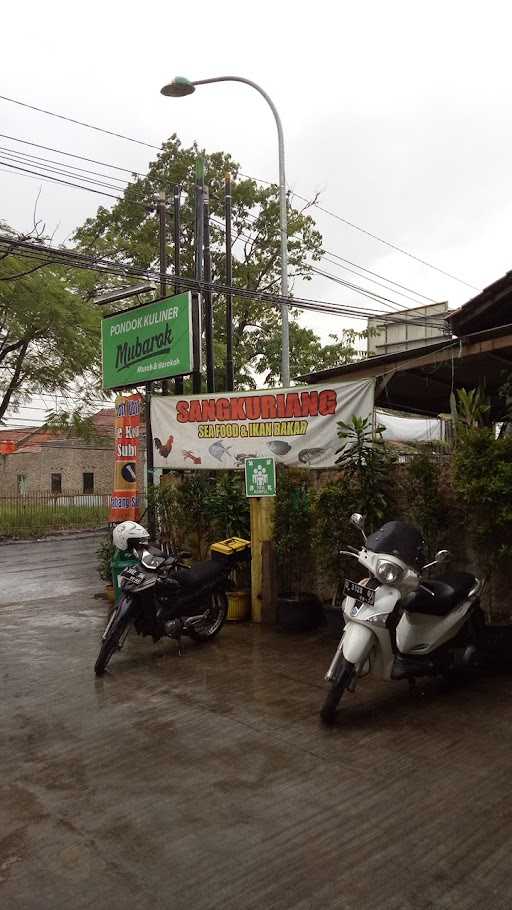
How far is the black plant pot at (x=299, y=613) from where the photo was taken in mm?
7742

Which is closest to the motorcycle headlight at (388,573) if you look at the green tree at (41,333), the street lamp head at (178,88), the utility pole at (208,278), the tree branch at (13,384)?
the utility pole at (208,278)

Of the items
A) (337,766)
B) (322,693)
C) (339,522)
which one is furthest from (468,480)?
(337,766)

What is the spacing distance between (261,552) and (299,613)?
87cm

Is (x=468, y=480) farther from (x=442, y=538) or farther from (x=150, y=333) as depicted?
(x=150, y=333)

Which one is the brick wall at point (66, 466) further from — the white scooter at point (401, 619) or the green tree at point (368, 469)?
the white scooter at point (401, 619)

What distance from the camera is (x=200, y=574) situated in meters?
7.33

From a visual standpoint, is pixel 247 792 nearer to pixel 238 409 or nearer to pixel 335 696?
pixel 335 696

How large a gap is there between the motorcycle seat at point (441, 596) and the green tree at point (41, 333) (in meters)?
14.2

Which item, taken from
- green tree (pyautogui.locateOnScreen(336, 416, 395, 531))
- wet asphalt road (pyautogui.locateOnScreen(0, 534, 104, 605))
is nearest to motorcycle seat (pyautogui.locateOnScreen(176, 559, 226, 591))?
green tree (pyautogui.locateOnScreen(336, 416, 395, 531))

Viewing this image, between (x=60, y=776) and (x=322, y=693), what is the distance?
2.26 metres

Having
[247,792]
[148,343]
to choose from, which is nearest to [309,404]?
[148,343]

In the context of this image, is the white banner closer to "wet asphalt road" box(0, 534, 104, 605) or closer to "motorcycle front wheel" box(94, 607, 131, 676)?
"motorcycle front wheel" box(94, 607, 131, 676)

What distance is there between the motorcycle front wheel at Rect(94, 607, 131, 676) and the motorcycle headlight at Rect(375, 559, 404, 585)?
2657mm

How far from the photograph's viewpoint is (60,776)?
4.20 m
